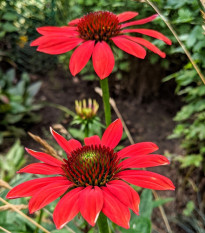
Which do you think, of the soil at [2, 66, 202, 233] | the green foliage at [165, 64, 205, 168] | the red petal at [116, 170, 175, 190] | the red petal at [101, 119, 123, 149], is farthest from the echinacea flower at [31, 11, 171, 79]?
the soil at [2, 66, 202, 233]

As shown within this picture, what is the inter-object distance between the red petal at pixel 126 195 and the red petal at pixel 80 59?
270 millimetres

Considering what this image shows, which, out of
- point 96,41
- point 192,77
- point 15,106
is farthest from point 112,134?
point 15,106

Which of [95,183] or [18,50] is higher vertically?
[18,50]

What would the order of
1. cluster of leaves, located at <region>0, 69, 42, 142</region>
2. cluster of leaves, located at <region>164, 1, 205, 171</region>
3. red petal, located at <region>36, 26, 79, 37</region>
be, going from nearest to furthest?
red petal, located at <region>36, 26, 79, 37</region> → cluster of leaves, located at <region>164, 1, 205, 171</region> → cluster of leaves, located at <region>0, 69, 42, 142</region>

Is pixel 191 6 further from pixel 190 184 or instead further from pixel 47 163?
pixel 190 184

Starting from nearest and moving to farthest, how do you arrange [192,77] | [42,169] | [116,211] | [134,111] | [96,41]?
[116,211]
[42,169]
[96,41]
[192,77]
[134,111]

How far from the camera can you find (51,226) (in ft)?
3.03

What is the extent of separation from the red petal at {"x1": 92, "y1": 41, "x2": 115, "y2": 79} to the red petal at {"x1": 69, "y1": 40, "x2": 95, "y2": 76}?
0.6 inches

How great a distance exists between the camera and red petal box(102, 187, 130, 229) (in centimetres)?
49

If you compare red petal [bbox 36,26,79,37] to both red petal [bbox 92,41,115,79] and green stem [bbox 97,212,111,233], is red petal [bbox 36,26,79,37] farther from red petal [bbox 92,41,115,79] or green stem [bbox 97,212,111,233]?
green stem [bbox 97,212,111,233]

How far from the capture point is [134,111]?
257 cm

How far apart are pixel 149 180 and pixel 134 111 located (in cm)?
203

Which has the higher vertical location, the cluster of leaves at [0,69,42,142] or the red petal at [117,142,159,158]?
the cluster of leaves at [0,69,42,142]

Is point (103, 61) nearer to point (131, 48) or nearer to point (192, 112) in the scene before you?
point (131, 48)
